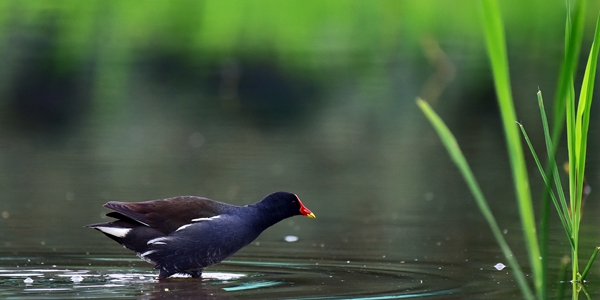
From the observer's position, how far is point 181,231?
22.9ft

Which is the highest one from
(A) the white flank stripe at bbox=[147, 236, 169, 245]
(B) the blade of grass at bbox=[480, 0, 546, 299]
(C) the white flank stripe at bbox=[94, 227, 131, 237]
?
(C) the white flank stripe at bbox=[94, 227, 131, 237]

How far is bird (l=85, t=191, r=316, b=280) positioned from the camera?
6887 millimetres

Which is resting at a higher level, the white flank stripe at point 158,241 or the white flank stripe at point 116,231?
the white flank stripe at point 116,231

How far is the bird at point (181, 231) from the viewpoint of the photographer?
689 centimetres

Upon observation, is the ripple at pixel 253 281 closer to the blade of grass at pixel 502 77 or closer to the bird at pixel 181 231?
the bird at pixel 181 231

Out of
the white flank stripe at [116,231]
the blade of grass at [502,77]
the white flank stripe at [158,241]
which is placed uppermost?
the white flank stripe at [116,231]

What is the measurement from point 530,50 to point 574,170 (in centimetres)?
2470

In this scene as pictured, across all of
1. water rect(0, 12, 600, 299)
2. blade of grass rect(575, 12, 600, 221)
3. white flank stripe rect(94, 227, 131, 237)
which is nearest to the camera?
blade of grass rect(575, 12, 600, 221)

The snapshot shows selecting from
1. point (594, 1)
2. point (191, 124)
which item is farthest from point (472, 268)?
point (594, 1)

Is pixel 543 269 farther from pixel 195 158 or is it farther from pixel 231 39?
pixel 231 39

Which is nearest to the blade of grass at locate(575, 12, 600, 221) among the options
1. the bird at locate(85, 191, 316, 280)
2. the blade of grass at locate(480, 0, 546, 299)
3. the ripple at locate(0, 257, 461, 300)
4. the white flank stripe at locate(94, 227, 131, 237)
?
the ripple at locate(0, 257, 461, 300)

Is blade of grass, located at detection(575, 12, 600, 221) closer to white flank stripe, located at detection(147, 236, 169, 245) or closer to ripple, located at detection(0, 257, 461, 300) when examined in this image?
ripple, located at detection(0, 257, 461, 300)

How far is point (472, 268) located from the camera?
7.04 m

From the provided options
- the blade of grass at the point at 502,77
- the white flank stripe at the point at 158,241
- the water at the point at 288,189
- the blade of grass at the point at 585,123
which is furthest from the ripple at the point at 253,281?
the blade of grass at the point at 502,77
